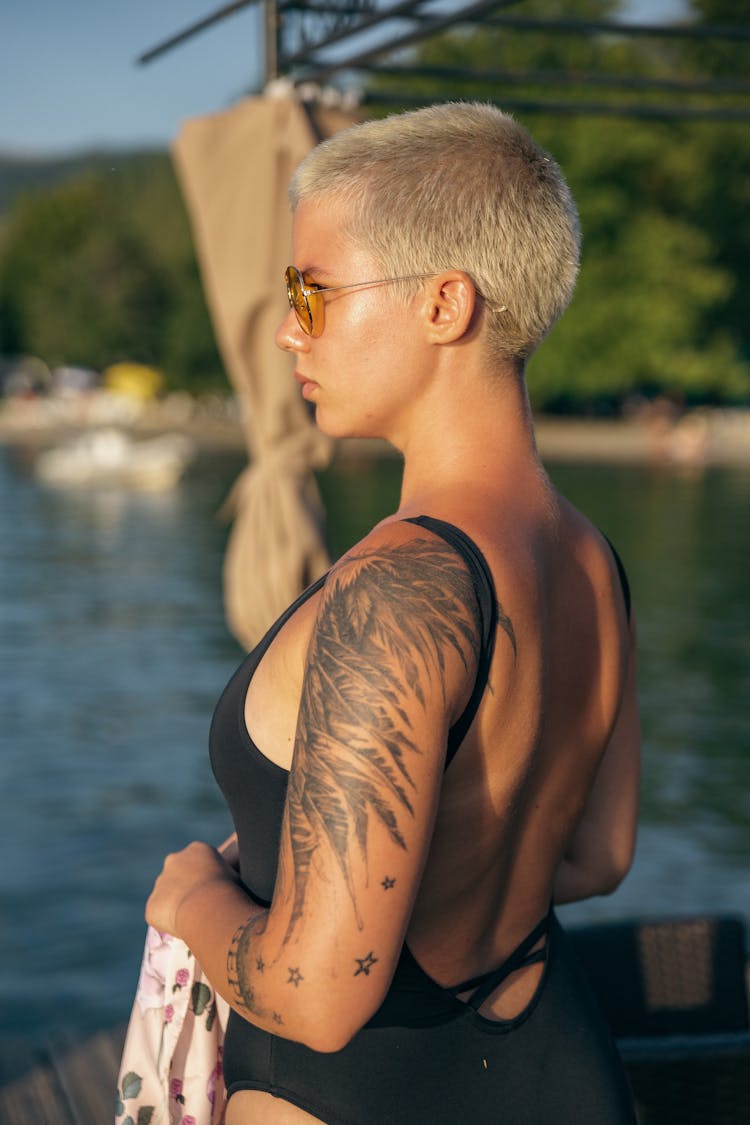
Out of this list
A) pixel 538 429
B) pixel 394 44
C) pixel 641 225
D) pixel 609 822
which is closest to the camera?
pixel 609 822

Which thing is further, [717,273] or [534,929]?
[717,273]

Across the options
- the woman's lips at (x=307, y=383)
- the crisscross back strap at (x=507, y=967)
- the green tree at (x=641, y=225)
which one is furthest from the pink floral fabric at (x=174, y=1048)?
the green tree at (x=641, y=225)

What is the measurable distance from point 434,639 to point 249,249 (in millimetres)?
3329

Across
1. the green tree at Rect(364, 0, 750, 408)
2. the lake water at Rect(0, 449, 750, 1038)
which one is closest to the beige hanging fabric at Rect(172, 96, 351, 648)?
the lake water at Rect(0, 449, 750, 1038)

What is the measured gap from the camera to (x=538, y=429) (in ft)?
178

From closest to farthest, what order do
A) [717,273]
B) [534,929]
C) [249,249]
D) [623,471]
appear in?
[534,929], [249,249], [623,471], [717,273]

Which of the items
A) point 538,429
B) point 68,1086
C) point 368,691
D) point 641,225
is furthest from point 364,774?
point 538,429

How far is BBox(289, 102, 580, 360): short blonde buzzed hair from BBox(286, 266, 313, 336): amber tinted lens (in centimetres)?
9

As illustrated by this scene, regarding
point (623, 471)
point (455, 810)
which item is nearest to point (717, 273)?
point (623, 471)

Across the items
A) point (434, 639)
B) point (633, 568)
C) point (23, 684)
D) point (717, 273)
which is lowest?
point (717, 273)

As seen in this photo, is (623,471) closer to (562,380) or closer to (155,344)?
(562,380)

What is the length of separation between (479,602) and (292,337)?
1.47 feet

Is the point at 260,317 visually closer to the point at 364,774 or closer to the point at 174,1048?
the point at 174,1048

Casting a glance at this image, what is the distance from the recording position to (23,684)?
41.1ft
